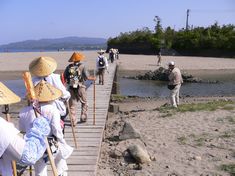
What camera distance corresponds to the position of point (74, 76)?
30.2 feet

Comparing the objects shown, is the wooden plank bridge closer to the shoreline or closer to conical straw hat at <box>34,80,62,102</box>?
conical straw hat at <box>34,80,62,102</box>

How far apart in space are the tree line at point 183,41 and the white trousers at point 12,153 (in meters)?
64.2

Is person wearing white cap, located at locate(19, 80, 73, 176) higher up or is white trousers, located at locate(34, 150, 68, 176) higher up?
person wearing white cap, located at locate(19, 80, 73, 176)

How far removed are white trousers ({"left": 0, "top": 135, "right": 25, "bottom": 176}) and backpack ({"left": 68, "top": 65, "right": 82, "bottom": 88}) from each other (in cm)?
566

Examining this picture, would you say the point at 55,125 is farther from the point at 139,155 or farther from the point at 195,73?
the point at 195,73

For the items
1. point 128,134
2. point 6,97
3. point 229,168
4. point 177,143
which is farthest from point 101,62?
point 6,97

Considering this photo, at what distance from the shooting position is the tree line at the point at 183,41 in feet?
217

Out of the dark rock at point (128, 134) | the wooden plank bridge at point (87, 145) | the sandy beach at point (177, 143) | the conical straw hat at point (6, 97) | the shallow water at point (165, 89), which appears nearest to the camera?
the conical straw hat at point (6, 97)

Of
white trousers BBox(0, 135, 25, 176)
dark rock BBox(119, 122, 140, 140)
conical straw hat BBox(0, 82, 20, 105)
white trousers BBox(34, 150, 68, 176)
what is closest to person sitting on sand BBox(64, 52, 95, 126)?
dark rock BBox(119, 122, 140, 140)

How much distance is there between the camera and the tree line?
6619 centimetres

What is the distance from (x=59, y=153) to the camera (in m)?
5.38

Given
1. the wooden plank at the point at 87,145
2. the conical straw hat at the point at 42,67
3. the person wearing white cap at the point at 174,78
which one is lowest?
the wooden plank at the point at 87,145

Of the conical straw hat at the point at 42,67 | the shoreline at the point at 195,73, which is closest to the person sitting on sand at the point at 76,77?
the conical straw hat at the point at 42,67

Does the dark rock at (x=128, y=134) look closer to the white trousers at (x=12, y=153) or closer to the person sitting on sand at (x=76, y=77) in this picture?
the person sitting on sand at (x=76, y=77)
